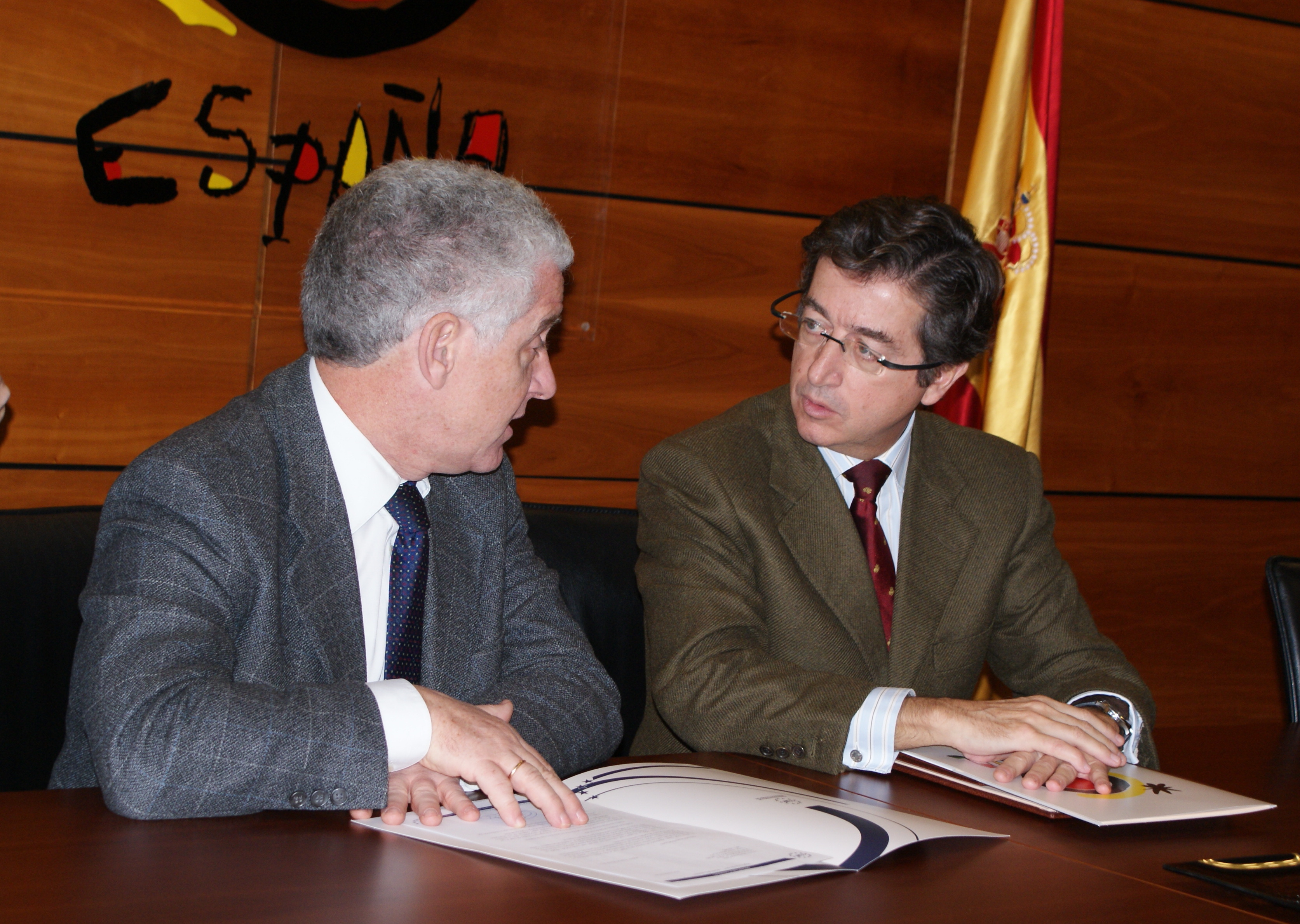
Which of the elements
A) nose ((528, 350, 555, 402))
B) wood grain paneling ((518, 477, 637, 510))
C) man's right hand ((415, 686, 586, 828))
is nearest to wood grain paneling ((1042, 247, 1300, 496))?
wood grain paneling ((518, 477, 637, 510))

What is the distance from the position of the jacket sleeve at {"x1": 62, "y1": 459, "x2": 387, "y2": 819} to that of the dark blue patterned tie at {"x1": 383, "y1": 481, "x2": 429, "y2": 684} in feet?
0.93

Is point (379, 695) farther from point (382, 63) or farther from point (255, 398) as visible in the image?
point (382, 63)

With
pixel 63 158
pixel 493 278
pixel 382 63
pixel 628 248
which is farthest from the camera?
pixel 628 248

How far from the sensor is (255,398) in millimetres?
1710

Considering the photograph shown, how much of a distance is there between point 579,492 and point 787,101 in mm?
1128

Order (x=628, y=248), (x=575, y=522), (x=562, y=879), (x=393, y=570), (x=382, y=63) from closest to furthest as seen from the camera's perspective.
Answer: (x=562, y=879) → (x=393, y=570) → (x=575, y=522) → (x=382, y=63) → (x=628, y=248)

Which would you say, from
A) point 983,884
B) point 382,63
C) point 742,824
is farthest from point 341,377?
point 382,63

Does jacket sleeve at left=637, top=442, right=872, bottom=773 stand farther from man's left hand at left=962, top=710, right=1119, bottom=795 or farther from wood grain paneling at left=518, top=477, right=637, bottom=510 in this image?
wood grain paneling at left=518, top=477, right=637, bottom=510

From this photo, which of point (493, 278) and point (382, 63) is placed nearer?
point (493, 278)

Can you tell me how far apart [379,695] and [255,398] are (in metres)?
0.54

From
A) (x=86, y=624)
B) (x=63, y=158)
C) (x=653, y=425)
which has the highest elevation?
(x=63, y=158)

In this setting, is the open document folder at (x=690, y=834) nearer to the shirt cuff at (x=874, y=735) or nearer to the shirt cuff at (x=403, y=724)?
the shirt cuff at (x=403, y=724)

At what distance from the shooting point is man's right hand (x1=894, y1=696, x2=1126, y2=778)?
5.47ft

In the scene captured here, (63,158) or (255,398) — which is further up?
(63,158)
